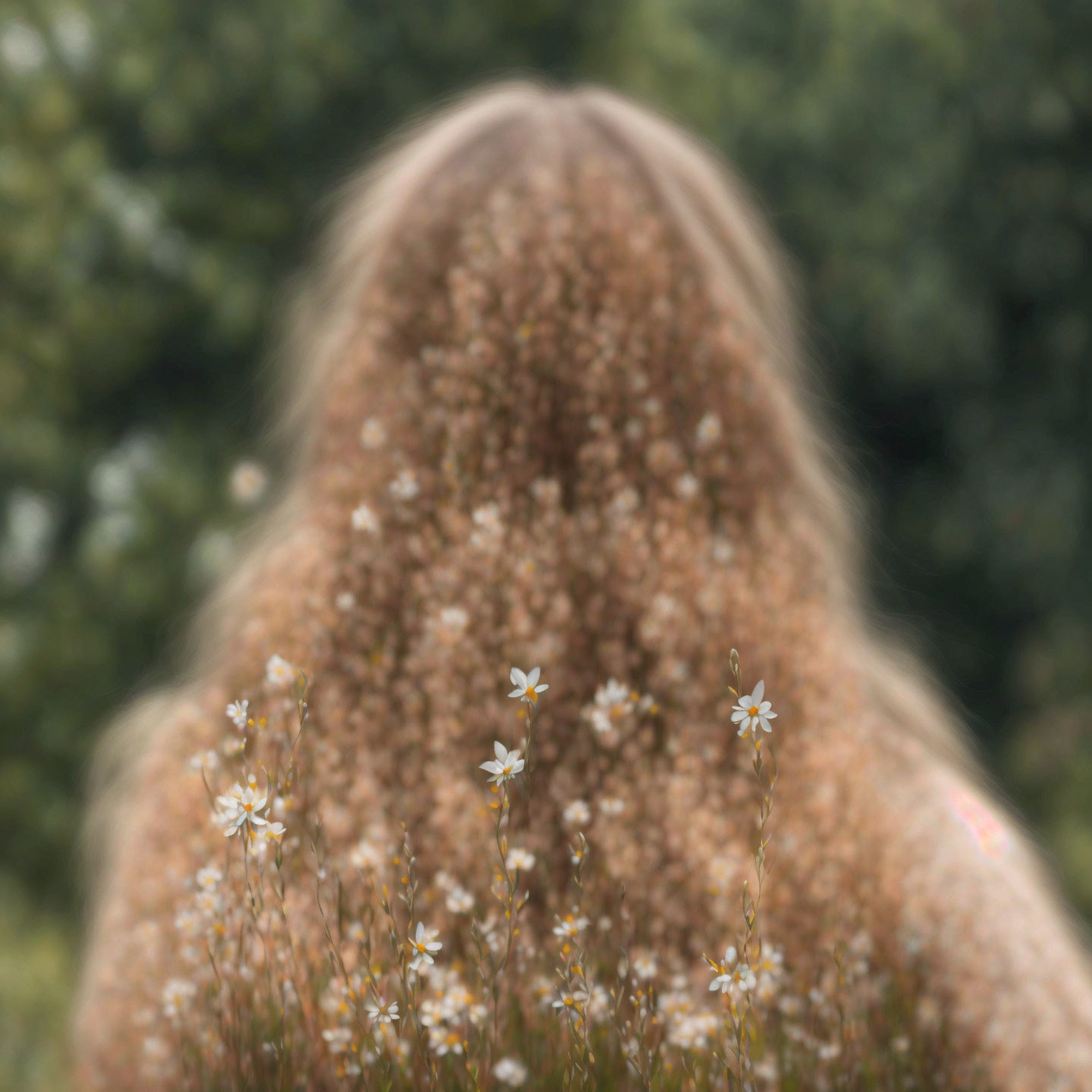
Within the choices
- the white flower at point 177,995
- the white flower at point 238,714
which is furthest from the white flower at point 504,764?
the white flower at point 177,995

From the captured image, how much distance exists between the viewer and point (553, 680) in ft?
9.80

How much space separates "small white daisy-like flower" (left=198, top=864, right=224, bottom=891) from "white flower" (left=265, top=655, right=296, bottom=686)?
12.7 inches

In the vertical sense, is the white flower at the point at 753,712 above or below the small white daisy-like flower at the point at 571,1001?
above

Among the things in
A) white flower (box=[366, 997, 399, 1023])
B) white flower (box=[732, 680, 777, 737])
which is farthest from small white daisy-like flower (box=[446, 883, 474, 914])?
white flower (box=[732, 680, 777, 737])

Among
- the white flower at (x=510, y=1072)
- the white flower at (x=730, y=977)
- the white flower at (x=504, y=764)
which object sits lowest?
the white flower at (x=730, y=977)

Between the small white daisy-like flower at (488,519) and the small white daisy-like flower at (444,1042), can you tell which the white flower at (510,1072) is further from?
the small white daisy-like flower at (488,519)

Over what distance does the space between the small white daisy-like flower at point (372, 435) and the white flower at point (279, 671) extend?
97 centimetres

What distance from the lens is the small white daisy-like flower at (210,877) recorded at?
216 centimetres

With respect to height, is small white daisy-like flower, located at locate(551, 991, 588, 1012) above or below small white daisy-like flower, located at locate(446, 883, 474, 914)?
below

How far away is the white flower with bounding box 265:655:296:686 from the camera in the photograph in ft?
7.20

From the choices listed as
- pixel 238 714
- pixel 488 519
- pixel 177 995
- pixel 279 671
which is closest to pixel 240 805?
pixel 238 714

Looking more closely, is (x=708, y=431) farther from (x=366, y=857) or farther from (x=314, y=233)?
(x=314, y=233)

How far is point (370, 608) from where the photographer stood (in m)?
3.06

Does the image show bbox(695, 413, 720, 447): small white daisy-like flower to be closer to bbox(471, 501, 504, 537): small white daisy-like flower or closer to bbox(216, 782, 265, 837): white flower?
bbox(471, 501, 504, 537): small white daisy-like flower
